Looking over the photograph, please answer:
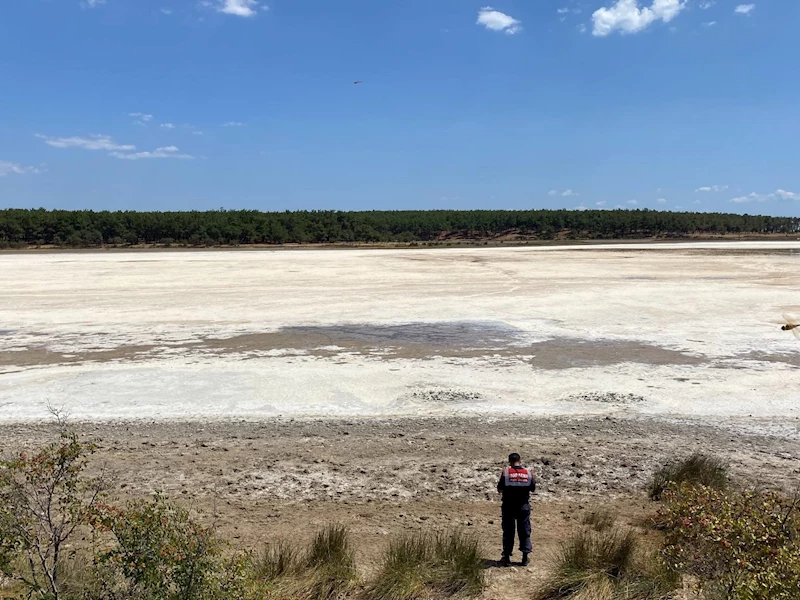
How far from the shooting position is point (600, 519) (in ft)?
25.5

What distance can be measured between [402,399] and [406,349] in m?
5.00

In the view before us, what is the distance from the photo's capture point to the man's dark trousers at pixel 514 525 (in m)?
6.80

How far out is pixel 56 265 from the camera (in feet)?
168

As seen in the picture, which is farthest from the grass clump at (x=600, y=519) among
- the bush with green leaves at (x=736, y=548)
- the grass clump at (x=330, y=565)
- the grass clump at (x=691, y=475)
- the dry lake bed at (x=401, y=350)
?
the dry lake bed at (x=401, y=350)

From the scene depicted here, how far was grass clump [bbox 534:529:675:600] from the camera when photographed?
598cm

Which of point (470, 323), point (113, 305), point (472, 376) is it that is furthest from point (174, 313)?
point (472, 376)

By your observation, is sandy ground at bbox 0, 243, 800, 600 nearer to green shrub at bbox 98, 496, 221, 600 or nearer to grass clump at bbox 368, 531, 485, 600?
grass clump at bbox 368, 531, 485, 600

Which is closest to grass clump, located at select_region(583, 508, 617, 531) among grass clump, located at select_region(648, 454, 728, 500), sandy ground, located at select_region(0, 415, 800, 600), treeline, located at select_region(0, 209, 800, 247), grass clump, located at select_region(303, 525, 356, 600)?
sandy ground, located at select_region(0, 415, 800, 600)

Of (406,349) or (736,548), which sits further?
(406,349)

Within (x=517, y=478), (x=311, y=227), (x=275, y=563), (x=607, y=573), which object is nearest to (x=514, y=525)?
(x=517, y=478)

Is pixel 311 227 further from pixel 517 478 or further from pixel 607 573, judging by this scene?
pixel 607 573

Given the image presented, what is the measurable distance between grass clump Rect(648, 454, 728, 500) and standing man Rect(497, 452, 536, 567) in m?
2.46

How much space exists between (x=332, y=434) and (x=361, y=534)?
373cm

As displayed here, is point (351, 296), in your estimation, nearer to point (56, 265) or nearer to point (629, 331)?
point (629, 331)
